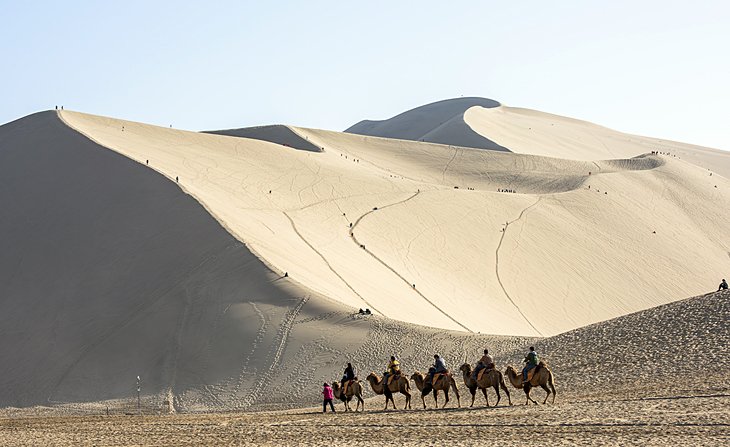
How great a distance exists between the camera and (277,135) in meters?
91.6

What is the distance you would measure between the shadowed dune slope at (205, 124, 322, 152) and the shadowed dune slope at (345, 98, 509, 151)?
31559mm

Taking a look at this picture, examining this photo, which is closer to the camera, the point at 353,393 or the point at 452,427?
the point at 452,427

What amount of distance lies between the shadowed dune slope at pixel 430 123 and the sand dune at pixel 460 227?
37.3m

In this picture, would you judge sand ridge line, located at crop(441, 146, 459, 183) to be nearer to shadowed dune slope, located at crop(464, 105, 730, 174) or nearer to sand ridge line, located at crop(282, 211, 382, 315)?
shadowed dune slope, located at crop(464, 105, 730, 174)

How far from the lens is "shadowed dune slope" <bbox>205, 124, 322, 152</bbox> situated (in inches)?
3446

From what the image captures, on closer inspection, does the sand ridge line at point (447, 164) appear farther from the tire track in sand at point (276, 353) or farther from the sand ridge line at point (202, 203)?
the tire track in sand at point (276, 353)

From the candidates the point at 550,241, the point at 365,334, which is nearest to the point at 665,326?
the point at 365,334

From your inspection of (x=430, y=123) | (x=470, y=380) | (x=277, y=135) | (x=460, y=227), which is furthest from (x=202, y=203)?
(x=430, y=123)

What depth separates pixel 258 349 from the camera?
36.9 m

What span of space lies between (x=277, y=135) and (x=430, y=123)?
197ft

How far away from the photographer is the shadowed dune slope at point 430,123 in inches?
4877

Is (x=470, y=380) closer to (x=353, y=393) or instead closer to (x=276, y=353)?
(x=353, y=393)

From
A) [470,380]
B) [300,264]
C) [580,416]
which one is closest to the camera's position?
[580,416]

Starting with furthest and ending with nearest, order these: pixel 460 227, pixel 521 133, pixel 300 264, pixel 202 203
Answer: pixel 521 133
pixel 460 227
pixel 202 203
pixel 300 264
